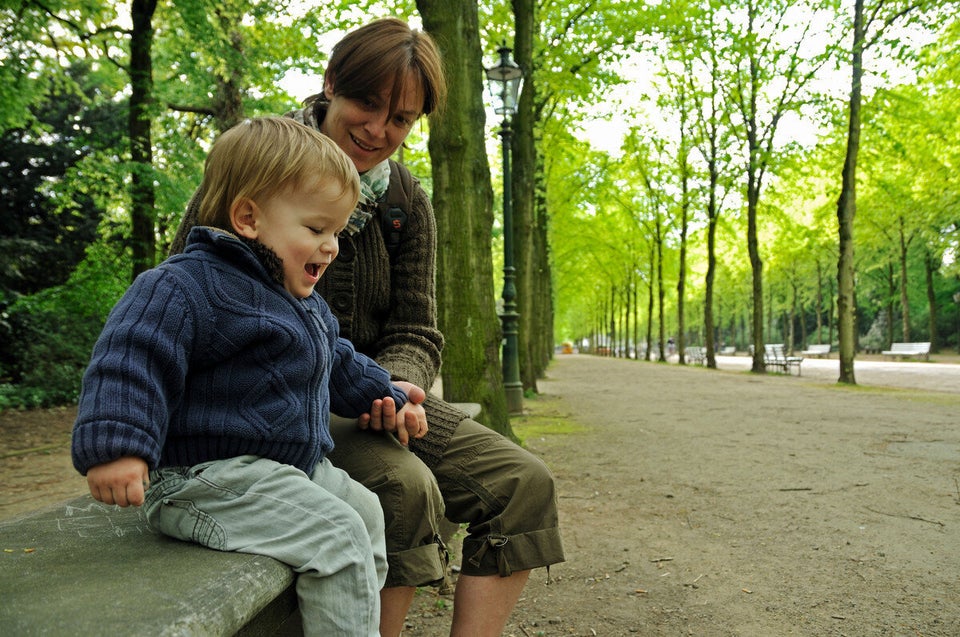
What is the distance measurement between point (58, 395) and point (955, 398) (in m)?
14.7

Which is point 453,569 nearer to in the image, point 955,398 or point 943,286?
point 955,398

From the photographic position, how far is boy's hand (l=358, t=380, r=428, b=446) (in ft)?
6.70

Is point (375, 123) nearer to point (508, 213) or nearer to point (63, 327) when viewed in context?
point (508, 213)

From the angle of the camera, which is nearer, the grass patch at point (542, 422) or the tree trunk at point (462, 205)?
the tree trunk at point (462, 205)

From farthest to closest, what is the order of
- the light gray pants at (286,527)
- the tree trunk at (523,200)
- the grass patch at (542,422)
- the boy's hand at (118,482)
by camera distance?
the tree trunk at (523,200) → the grass patch at (542,422) → the light gray pants at (286,527) → the boy's hand at (118,482)

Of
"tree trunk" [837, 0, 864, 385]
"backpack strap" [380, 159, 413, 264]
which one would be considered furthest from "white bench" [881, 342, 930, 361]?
"backpack strap" [380, 159, 413, 264]

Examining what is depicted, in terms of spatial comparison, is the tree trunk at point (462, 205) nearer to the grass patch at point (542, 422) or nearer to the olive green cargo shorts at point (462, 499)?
the grass patch at point (542, 422)

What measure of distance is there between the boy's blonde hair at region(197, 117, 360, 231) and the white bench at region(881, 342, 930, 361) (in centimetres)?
3274

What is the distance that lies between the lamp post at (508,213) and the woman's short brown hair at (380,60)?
25.5 ft

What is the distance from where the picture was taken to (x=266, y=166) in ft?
5.34

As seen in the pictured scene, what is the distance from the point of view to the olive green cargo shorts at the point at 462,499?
1904mm

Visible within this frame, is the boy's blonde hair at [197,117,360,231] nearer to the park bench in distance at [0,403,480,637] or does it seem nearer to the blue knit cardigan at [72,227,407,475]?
the blue knit cardigan at [72,227,407,475]

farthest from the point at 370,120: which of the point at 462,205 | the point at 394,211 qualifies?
the point at 462,205

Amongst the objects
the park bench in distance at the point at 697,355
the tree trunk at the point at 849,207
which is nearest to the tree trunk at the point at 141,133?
the tree trunk at the point at 849,207
